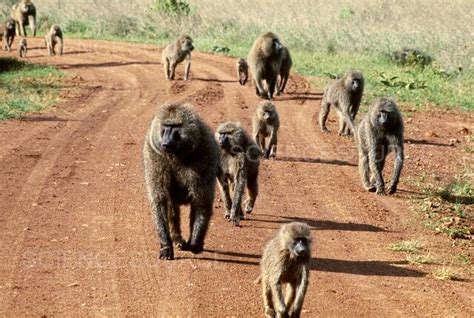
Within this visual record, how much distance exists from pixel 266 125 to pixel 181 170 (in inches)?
183

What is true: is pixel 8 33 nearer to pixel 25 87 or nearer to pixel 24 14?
pixel 24 14

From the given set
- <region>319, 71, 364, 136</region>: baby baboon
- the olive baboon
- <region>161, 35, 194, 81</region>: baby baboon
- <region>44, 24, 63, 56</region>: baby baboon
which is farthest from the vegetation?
<region>44, 24, 63, 56</region>: baby baboon

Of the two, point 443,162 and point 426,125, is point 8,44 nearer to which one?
point 426,125

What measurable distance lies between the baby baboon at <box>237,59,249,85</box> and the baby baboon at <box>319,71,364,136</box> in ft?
15.5

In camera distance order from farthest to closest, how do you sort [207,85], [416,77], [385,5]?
[385,5] < [416,77] < [207,85]

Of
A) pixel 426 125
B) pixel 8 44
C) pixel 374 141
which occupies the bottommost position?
pixel 8 44

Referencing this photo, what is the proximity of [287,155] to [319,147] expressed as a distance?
86 cm

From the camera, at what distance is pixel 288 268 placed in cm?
602

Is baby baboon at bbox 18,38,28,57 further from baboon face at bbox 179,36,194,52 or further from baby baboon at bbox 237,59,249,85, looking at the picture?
baby baboon at bbox 237,59,249,85

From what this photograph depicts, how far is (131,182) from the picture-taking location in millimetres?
9953

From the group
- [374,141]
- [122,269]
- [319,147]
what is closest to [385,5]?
[319,147]

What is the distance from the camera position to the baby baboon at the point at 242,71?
59.5 feet

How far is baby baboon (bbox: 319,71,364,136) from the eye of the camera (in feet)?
43.4

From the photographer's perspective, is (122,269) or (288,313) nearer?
(288,313)
